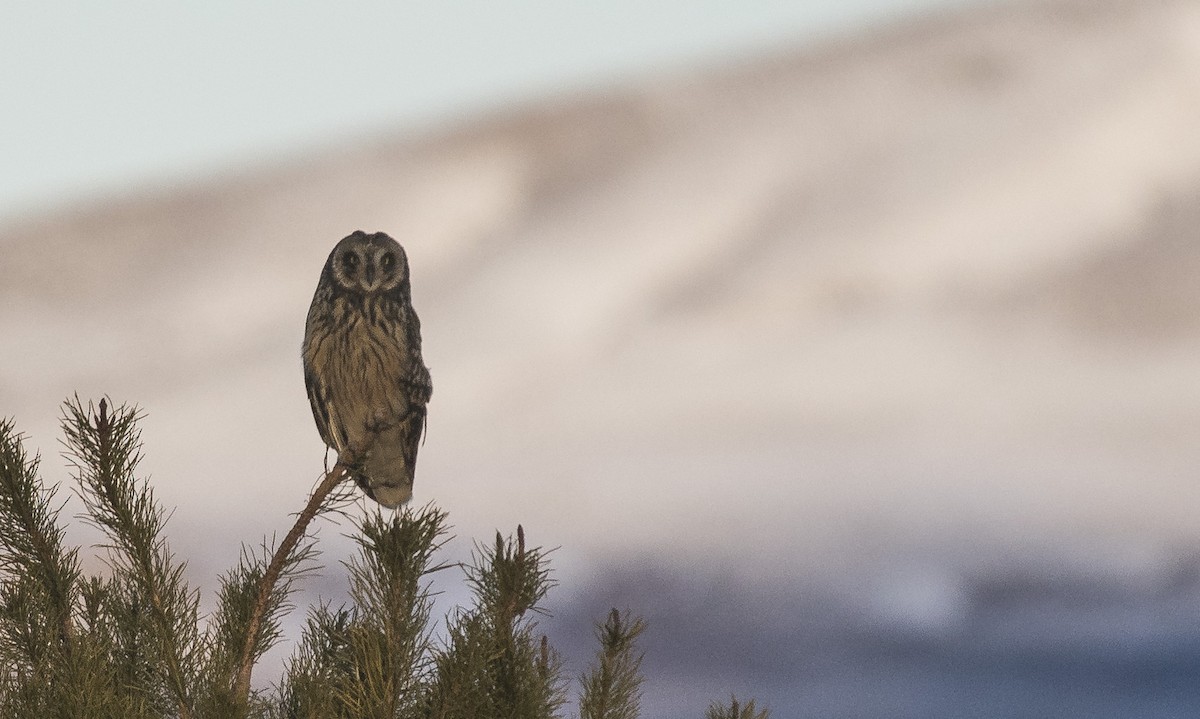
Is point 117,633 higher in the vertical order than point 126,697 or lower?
higher

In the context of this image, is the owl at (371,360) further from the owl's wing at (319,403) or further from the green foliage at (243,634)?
the green foliage at (243,634)

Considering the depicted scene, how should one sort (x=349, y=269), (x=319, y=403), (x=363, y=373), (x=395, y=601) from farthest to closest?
(x=349, y=269), (x=319, y=403), (x=363, y=373), (x=395, y=601)

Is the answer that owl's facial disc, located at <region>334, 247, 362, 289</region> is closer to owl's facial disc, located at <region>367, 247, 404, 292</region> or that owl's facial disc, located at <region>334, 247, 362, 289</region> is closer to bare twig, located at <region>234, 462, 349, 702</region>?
owl's facial disc, located at <region>367, 247, 404, 292</region>

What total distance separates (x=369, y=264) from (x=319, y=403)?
49 cm

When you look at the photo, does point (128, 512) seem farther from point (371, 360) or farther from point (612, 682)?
point (371, 360)

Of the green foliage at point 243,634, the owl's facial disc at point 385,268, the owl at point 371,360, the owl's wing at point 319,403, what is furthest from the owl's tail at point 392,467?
the green foliage at point 243,634

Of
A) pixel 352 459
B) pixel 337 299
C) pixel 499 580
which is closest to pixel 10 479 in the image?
pixel 352 459

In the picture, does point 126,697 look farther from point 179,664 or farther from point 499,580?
point 499,580

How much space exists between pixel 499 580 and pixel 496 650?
0.30 feet

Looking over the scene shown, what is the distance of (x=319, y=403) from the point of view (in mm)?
3598

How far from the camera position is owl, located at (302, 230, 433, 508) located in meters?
3.51

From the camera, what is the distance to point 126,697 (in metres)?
1.29

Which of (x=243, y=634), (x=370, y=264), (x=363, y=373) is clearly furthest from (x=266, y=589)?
(x=370, y=264)

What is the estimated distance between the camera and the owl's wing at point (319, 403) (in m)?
3.58
